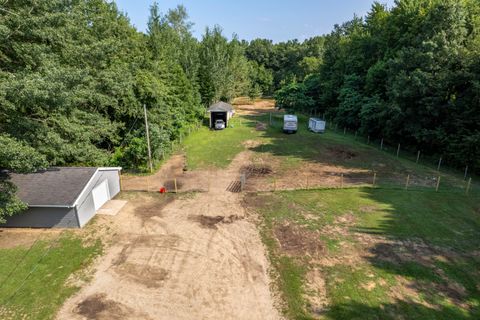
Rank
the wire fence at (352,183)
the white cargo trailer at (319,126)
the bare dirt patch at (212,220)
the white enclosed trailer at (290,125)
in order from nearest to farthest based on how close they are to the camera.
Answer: the bare dirt patch at (212,220) → the wire fence at (352,183) → the white enclosed trailer at (290,125) → the white cargo trailer at (319,126)

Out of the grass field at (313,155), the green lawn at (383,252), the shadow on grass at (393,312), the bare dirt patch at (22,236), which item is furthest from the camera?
the grass field at (313,155)

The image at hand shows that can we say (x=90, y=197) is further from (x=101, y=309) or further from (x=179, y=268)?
(x=101, y=309)

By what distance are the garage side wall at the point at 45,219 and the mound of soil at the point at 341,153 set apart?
22.8 meters

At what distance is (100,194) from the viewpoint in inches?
716

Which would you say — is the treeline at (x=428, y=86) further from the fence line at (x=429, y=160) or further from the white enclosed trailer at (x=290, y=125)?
the white enclosed trailer at (x=290, y=125)

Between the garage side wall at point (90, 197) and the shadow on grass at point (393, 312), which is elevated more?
the garage side wall at point (90, 197)

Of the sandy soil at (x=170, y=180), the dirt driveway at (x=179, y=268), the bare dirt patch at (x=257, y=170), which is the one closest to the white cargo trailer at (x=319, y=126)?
the bare dirt patch at (x=257, y=170)

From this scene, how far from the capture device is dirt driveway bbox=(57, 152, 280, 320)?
10.5 meters

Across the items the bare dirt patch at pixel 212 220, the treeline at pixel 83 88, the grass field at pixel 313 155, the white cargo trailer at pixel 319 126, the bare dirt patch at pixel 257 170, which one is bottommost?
the bare dirt patch at pixel 212 220

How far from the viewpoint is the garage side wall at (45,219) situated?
50.6 feet

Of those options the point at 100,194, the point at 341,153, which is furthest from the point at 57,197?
the point at 341,153

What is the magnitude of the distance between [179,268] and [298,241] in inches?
234

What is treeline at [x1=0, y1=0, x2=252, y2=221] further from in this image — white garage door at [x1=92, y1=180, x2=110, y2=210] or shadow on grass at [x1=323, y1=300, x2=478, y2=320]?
shadow on grass at [x1=323, y1=300, x2=478, y2=320]

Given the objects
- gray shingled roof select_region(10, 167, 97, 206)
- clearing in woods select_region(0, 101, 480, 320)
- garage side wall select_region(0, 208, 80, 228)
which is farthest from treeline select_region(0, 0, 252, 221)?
clearing in woods select_region(0, 101, 480, 320)
